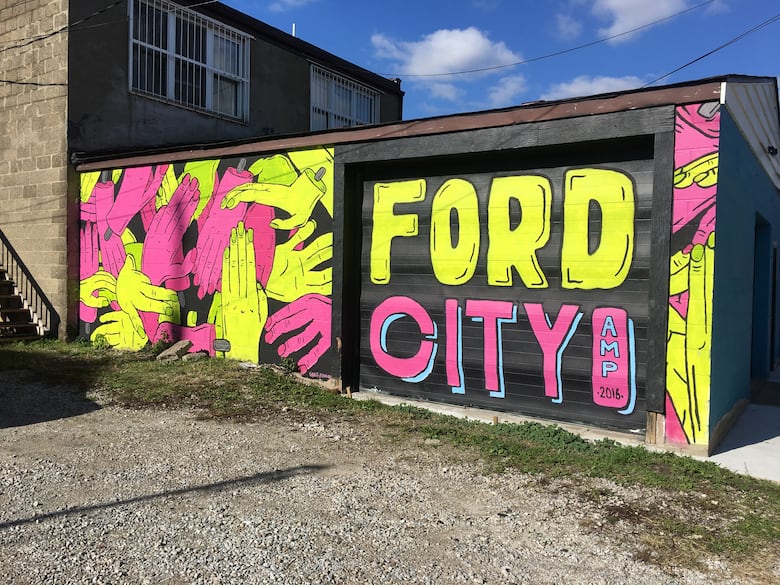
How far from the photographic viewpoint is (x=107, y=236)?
10.3m

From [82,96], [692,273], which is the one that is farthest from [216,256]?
[692,273]

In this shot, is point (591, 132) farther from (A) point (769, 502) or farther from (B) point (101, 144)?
(B) point (101, 144)

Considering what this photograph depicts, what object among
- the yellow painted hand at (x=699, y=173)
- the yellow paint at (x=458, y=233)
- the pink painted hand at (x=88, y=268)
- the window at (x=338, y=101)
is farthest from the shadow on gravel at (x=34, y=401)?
the window at (x=338, y=101)

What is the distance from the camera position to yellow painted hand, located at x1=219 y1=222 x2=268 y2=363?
8.49 metres

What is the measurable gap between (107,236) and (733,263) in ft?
30.4

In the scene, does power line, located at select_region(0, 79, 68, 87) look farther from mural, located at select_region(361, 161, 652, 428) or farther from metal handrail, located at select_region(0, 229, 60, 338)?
mural, located at select_region(361, 161, 652, 428)

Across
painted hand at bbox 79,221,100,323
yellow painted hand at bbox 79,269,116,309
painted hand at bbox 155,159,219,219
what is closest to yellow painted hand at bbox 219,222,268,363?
painted hand at bbox 155,159,219,219

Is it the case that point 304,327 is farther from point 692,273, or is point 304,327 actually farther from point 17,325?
point 17,325

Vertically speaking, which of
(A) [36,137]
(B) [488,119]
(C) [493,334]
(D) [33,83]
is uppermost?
(D) [33,83]

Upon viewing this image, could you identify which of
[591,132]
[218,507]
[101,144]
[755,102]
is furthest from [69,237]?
[755,102]

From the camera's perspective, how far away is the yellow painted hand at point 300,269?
25.3 ft

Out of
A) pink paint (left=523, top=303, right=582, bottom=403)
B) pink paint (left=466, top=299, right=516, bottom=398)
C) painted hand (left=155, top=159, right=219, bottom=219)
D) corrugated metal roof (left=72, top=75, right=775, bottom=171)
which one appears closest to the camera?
corrugated metal roof (left=72, top=75, right=775, bottom=171)

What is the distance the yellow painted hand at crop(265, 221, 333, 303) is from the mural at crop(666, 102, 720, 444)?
13.0 ft

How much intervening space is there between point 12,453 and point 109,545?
2.24 metres
